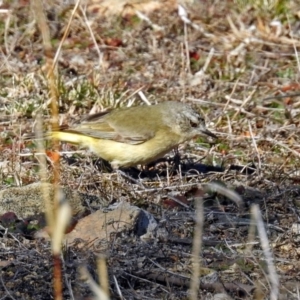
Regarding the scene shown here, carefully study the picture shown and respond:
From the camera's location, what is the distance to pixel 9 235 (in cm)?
548

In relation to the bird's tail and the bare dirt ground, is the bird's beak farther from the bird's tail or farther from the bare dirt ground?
the bird's tail

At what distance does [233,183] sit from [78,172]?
48.4 inches

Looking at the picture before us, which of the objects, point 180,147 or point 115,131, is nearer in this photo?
point 115,131

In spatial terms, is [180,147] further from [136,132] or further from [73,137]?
[73,137]

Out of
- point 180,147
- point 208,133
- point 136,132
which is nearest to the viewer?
point 136,132

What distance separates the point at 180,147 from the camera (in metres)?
8.04

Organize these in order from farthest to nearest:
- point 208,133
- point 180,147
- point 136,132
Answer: point 180,147, point 208,133, point 136,132

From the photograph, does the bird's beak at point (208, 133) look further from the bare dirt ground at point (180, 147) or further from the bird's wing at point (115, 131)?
the bird's wing at point (115, 131)

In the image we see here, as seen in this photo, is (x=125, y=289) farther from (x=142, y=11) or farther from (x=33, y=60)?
(x=142, y=11)

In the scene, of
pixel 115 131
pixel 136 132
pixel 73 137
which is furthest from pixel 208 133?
pixel 73 137

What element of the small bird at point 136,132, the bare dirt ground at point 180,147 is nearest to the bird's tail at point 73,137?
the small bird at point 136,132

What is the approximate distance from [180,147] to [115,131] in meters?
0.78

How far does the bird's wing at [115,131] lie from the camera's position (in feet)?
24.4

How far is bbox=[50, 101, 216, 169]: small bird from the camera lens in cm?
736
